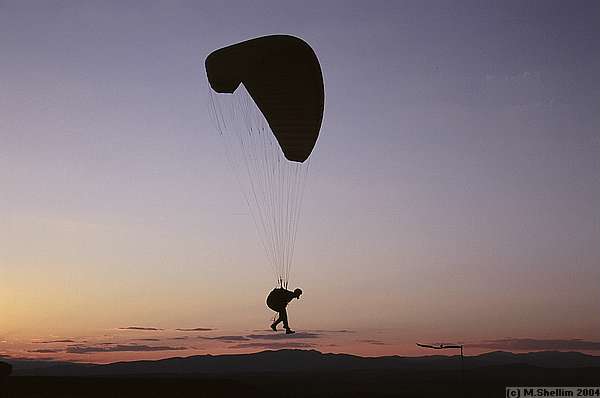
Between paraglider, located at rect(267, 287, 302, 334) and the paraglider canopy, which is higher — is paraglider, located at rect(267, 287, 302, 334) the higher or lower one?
the lower one

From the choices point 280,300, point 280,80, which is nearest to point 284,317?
point 280,300

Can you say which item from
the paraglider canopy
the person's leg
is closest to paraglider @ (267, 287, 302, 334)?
→ the person's leg

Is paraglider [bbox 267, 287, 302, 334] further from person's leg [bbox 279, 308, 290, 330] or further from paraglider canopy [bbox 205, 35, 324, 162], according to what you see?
paraglider canopy [bbox 205, 35, 324, 162]

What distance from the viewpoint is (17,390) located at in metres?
29.0

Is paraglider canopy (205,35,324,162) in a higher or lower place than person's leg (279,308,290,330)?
higher

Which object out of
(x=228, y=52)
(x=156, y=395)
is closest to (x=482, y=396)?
(x=156, y=395)

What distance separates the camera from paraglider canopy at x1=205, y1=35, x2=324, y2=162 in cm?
2472

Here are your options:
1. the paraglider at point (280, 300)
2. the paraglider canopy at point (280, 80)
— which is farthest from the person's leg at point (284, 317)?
the paraglider canopy at point (280, 80)

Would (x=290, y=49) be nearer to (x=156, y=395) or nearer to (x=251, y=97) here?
(x=251, y=97)

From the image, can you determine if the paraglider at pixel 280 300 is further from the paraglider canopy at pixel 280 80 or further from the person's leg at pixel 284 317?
the paraglider canopy at pixel 280 80

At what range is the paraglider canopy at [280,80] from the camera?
24719 mm

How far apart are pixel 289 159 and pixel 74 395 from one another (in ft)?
42.3

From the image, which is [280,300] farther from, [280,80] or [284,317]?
[280,80]

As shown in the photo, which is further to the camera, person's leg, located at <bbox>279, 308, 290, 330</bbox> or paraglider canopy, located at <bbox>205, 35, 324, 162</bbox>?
paraglider canopy, located at <bbox>205, 35, 324, 162</bbox>
